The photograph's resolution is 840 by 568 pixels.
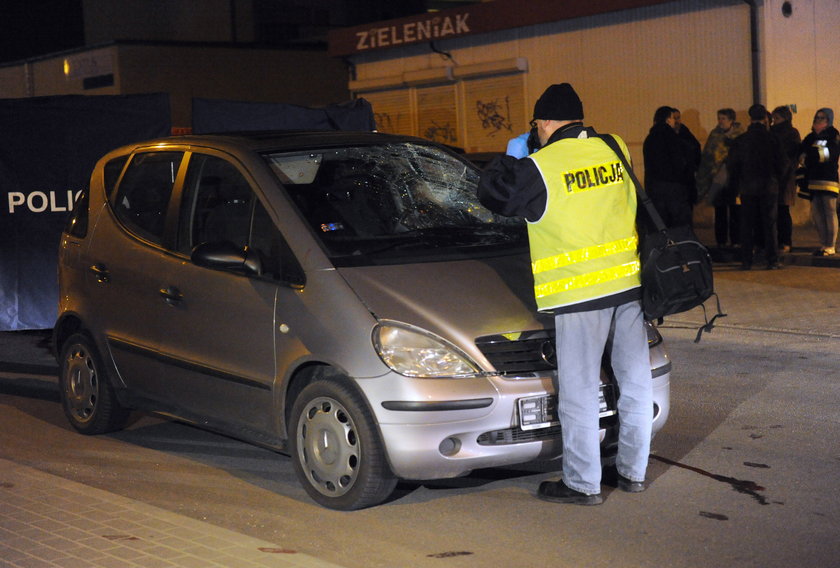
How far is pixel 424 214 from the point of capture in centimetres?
655

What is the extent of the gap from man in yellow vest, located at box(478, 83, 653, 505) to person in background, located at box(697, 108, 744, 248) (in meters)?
10.3

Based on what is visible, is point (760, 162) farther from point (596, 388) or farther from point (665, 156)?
point (596, 388)

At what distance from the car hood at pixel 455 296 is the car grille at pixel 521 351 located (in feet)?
0.11

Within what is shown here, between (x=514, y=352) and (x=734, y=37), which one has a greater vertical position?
(x=734, y=37)

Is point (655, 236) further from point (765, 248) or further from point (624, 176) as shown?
point (765, 248)

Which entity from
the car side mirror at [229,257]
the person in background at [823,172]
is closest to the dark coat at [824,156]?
the person in background at [823,172]

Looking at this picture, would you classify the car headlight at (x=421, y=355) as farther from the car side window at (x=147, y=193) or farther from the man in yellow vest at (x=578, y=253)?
the car side window at (x=147, y=193)

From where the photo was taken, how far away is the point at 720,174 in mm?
15672

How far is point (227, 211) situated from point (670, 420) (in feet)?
8.99

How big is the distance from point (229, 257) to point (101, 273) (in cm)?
147

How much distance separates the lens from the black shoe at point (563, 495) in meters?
5.63

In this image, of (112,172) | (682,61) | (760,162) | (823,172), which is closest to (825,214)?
(823,172)

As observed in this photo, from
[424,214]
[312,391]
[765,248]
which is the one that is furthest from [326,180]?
[765,248]

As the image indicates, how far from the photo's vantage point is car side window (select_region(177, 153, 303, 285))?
605 centimetres
